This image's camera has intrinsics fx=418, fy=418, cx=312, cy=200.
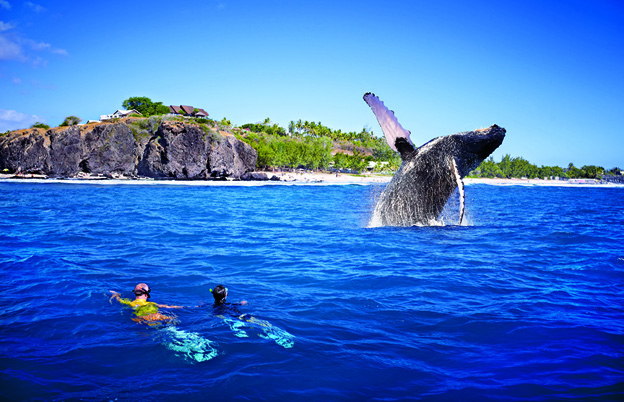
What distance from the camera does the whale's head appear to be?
10562 mm

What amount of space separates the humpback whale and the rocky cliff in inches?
2557

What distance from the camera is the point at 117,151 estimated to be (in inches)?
2899

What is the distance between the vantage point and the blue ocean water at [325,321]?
4633 mm

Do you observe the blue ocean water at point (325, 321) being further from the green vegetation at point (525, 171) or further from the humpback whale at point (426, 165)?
the green vegetation at point (525, 171)

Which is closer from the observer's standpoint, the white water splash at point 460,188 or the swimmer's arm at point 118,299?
the swimmer's arm at point 118,299

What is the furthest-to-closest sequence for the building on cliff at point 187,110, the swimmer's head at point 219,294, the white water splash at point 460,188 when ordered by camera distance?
the building on cliff at point 187,110 < the white water splash at point 460,188 < the swimmer's head at point 219,294

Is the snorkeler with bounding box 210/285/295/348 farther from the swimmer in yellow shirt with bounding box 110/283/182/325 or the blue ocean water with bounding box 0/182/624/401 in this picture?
the swimmer in yellow shirt with bounding box 110/283/182/325

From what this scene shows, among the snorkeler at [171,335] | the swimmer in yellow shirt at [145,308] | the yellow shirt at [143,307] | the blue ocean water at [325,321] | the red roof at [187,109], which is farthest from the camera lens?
the red roof at [187,109]

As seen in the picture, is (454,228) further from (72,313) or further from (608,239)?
(72,313)

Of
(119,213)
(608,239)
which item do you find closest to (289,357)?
(608,239)

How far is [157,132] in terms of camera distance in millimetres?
76000

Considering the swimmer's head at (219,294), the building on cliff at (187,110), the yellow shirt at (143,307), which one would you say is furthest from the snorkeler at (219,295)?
the building on cliff at (187,110)

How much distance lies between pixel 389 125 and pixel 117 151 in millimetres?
72822

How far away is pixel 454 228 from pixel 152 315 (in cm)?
1129
